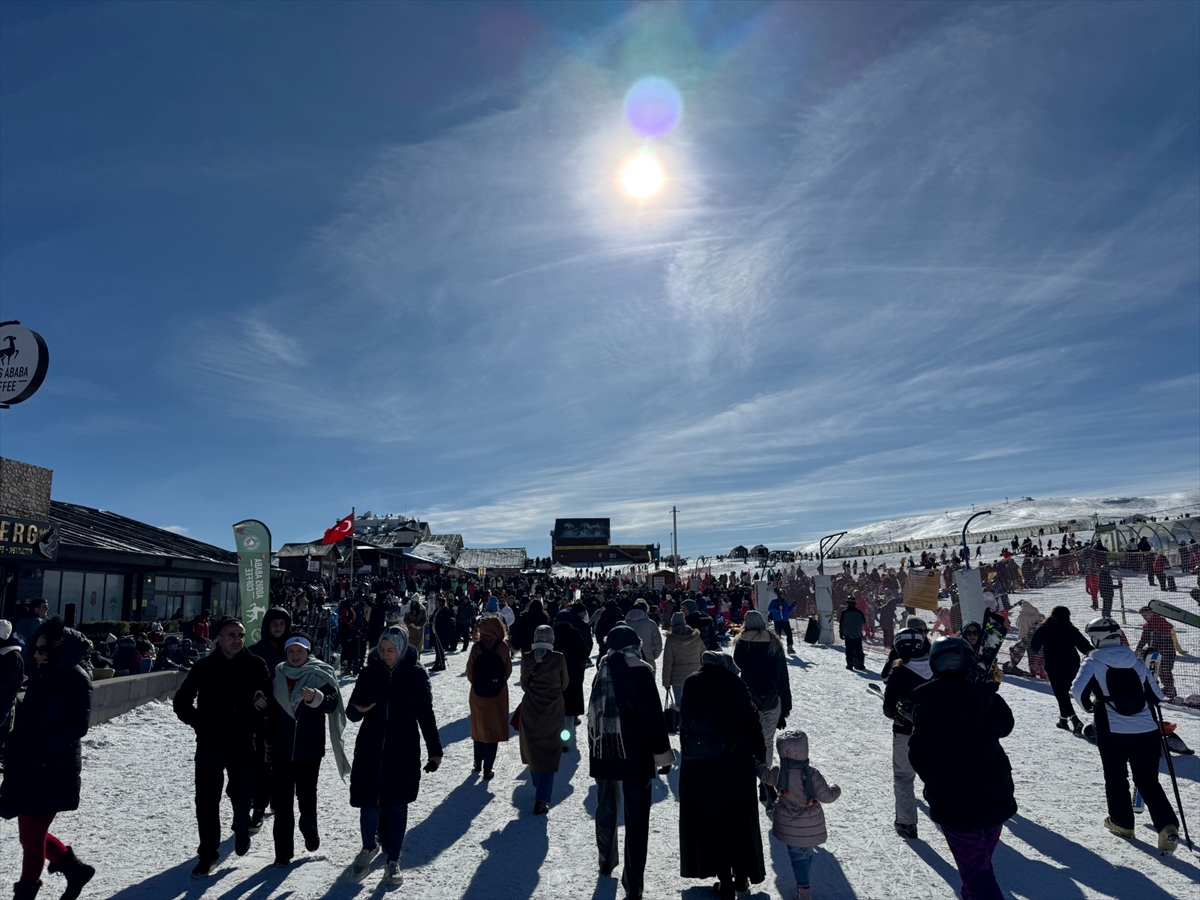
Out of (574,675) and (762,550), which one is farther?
(762,550)

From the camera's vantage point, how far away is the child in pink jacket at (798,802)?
4.48m

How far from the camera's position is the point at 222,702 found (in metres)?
5.03

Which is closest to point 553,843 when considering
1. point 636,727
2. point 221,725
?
point 636,727

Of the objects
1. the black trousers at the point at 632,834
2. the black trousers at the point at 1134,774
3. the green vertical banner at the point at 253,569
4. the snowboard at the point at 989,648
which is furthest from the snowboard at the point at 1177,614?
the green vertical banner at the point at 253,569

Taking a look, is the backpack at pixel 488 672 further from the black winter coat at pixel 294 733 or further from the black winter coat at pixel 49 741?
the black winter coat at pixel 49 741

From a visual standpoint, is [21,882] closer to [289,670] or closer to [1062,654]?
[289,670]

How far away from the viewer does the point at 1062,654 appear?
8.84 metres

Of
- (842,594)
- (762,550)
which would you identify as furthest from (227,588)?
(762,550)

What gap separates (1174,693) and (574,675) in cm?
944

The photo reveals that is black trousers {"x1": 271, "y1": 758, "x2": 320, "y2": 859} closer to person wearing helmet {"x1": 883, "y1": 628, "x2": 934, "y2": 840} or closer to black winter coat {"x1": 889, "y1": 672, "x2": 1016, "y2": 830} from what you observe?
black winter coat {"x1": 889, "y1": 672, "x2": 1016, "y2": 830}

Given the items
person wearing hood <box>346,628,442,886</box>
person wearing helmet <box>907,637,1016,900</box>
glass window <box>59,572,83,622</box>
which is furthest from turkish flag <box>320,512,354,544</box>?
person wearing helmet <box>907,637,1016,900</box>

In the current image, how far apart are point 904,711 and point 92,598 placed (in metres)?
20.6

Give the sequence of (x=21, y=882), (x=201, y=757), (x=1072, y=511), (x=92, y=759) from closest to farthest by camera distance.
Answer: (x=21, y=882)
(x=201, y=757)
(x=92, y=759)
(x=1072, y=511)

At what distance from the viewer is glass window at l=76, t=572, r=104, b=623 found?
61.6ft
